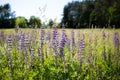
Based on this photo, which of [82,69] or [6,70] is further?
[82,69]

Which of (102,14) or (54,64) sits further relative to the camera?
(102,14)

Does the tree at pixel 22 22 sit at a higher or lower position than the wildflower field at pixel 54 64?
higher

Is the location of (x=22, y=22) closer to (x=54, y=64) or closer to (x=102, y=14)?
(x=54, y=64)

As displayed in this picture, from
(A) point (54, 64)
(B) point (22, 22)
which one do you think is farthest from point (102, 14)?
(A) point (54, 64)

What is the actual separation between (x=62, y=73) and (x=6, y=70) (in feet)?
3.77

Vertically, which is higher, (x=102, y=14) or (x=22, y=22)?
(x=102, y=14)

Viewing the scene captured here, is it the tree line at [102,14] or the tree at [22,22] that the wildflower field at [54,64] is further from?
the tree line at [102,14]

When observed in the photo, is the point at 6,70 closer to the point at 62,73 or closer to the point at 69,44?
the point at 62,73

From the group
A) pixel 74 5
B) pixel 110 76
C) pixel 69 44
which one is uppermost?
pixel 74 5

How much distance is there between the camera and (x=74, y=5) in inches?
2997

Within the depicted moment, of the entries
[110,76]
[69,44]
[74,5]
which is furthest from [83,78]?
[74,5]

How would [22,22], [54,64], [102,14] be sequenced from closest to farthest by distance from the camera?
[54,64], [22,22], [102,14]

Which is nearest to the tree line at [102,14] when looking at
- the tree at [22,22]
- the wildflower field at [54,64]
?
the tree at [22,22]

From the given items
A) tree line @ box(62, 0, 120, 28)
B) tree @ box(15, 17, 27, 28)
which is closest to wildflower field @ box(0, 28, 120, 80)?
tree @ box(15, 17, 27, 28)
